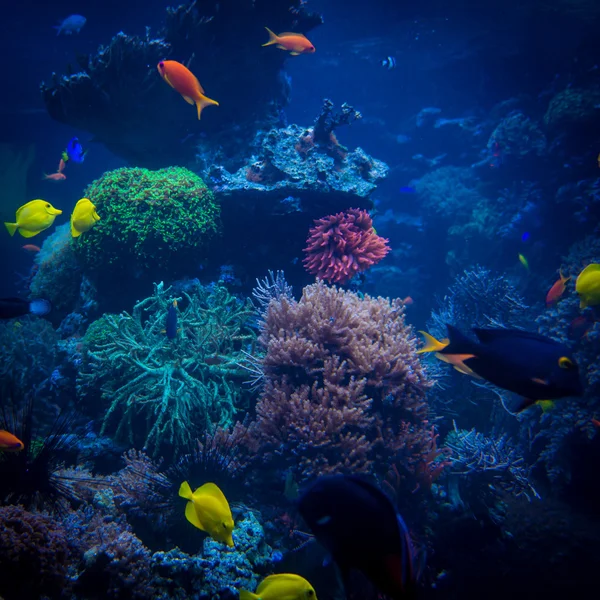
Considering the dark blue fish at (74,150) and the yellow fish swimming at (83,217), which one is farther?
the dark blue fish at (74,150)

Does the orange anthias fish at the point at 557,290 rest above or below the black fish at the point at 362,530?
above

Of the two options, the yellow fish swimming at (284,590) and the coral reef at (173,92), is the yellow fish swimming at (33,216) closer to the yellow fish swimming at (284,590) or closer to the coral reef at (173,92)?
the coral reef at (173,92)

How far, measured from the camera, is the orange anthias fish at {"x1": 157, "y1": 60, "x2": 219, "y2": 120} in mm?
4430

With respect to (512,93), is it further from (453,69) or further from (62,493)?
(62,493)

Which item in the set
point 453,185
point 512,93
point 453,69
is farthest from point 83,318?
point 453,69

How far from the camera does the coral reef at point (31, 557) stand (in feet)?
7.86

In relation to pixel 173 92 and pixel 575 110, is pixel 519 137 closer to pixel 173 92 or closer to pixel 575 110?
pixel 575 110

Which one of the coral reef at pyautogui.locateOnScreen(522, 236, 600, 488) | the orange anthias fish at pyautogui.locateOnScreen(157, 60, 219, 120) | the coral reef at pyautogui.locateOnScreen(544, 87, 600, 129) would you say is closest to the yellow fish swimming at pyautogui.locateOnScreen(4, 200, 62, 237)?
the orange anthias fish at pyautogui.locateOnScreen(157, 60, 219, 120)

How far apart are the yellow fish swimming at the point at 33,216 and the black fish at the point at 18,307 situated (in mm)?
2539

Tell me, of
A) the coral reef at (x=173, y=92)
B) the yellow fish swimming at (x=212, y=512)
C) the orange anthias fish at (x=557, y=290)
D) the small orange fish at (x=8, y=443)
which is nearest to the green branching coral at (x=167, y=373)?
the small orange fish at (x=8, y=443)

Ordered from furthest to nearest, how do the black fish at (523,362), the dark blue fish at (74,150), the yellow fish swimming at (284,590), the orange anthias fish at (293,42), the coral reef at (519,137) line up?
the coral reef at (519,137) → the dark blue fish at (74,150) → the orange anthias fish at (293,42) → the yellow fish swimming at (284,590) → the black fish at (523,362)

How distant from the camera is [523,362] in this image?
5.97ft

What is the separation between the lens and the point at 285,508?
3.48m

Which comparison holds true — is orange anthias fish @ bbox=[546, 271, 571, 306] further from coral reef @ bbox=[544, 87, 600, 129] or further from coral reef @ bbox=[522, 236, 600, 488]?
coral reef @ bbox=[544, 87, 600, 129]
